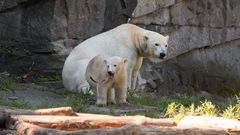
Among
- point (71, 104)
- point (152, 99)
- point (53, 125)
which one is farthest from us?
point (152, 99)

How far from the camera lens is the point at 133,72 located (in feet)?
35.4

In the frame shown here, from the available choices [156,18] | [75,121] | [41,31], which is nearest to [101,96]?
[75,121]

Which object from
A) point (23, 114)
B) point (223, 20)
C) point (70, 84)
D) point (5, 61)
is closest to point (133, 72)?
point (70, 84)

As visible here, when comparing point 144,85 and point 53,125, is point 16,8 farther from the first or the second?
point 53,125

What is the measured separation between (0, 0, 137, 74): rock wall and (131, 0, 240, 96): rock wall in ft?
5.06

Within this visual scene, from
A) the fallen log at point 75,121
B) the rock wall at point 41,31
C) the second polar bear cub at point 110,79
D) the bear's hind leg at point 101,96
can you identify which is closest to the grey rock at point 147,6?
the rock wall at point 41,31

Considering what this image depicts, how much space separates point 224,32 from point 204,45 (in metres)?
0.59

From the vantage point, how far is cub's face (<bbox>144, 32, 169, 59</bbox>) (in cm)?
1062

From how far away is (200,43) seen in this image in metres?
13.9

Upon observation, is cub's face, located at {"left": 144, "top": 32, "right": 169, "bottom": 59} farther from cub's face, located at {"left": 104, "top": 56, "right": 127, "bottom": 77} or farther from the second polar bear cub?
cub's face, located at {"left": 104, "top": 56, "right": 127, "bottom": 77}

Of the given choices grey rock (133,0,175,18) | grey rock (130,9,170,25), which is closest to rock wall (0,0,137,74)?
grey rock (133,0,175,18)

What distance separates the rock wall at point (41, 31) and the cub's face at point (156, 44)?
8.52 feet

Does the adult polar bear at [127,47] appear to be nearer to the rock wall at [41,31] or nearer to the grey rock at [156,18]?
the rock wall at [41,31]

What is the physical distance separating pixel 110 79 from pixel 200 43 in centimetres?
634
